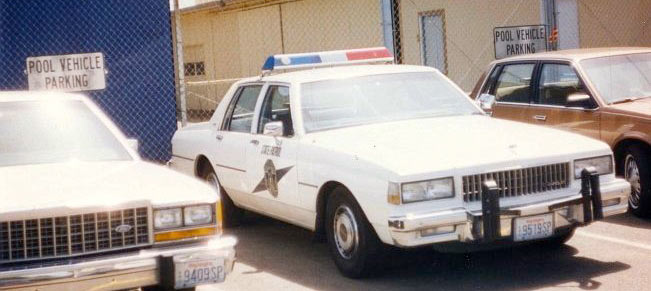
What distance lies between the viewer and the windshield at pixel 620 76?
8.29 metres

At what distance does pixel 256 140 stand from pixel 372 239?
1.87 m

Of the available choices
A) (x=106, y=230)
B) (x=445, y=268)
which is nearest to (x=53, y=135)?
(x=106, y=230)

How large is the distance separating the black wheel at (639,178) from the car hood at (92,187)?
4136 millimetres

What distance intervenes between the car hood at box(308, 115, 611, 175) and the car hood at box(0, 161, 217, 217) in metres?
1.29

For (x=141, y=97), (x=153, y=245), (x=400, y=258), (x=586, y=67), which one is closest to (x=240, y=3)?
(x=141, y=97)

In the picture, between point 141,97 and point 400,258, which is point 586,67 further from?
point 141,97

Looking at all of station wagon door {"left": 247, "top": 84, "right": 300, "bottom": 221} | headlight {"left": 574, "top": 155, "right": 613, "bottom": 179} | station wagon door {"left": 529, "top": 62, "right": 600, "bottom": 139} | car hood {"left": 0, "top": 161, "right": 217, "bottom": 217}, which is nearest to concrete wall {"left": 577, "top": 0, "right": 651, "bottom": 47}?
station wagon door {"left": 529, "top": 62, "right": 600, "bottom": 139}

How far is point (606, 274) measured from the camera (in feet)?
19.9

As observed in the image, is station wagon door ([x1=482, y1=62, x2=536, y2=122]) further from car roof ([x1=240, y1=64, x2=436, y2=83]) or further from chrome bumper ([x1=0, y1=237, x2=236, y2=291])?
chrome bumper ([x1=0, y1=237, x2=236, y2=291])

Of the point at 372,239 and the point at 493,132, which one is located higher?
the point at 493,132

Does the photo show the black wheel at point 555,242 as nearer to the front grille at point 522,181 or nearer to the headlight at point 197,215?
the front grille at point 522,181

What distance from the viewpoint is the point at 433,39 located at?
57.0ft

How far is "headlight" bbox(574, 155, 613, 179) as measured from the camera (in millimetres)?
6176

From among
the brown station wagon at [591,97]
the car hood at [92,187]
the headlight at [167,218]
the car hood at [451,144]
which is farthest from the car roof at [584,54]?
the headlight at [167,218]
